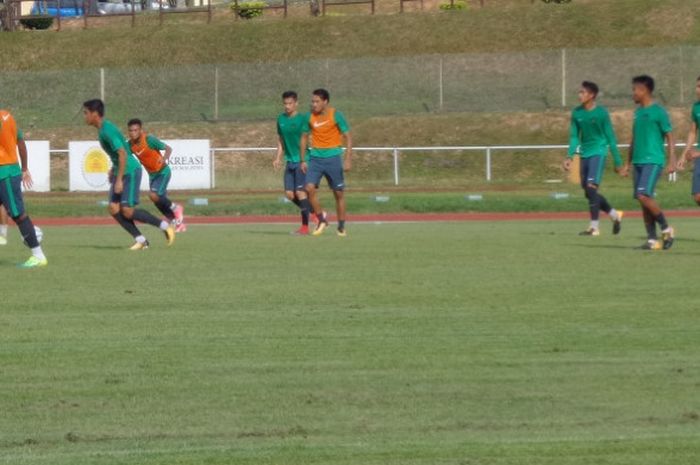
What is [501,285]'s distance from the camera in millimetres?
14734

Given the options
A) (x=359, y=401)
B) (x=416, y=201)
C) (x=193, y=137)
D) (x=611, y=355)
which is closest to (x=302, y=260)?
(x=611, y=355)

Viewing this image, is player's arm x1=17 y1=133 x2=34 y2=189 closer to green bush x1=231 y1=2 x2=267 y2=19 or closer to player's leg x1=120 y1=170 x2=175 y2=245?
player's leg x1=120 y1=170 x2=175 y2=245

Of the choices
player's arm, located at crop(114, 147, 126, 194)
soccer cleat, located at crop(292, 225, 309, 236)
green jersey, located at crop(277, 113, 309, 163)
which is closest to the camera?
player's arm, located at crop(114, 147, 126, 194)

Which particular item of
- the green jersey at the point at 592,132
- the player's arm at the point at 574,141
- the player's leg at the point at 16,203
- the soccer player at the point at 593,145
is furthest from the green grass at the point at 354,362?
the green jersey at the point at 592,132

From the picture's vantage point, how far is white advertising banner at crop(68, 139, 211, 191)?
138 ft

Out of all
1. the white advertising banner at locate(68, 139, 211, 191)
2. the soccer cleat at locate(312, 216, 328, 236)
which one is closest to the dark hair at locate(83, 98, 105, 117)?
the soccer cleat at locate(312, 216, 328, 236)

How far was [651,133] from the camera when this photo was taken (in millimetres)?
18922

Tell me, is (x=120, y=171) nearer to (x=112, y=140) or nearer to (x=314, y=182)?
(x=112, y=140)

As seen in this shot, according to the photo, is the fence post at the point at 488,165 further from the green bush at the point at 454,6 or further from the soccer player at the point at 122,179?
the green bush at the point at 454,6

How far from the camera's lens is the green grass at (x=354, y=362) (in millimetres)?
7797

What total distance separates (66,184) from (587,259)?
28.1 metres

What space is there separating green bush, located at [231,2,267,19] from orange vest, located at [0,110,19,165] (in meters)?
58.4

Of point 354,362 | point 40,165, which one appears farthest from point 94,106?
point 40,165

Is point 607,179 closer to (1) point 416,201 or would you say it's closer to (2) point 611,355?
(1) point 416,201
